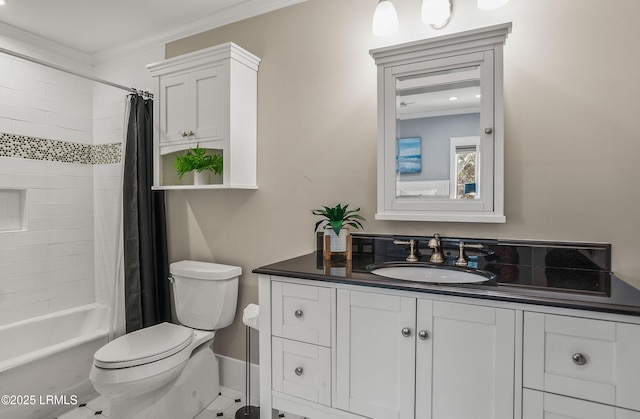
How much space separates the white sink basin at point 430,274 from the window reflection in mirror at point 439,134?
0.33m

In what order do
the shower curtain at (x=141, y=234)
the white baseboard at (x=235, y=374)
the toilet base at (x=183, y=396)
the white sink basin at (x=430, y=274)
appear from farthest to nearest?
1. the shower curtain at (x=141, y=234)
2. the white baseboard at (x=235, y=374)
3. the toilet base at (x=183, y=396)
4. the white sink basin at (x=430, y=274)

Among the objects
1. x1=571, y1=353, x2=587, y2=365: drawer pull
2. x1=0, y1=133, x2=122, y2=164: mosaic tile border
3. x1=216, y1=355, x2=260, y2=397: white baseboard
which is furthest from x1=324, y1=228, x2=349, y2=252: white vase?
x1=0, y1=133, x2=122, y2=164: mosaic tile border

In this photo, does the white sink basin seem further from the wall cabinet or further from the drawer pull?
the wall cabinet

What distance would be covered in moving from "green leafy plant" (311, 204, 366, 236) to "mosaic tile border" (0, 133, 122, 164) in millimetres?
1930

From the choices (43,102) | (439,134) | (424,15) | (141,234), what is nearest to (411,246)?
(439,134)

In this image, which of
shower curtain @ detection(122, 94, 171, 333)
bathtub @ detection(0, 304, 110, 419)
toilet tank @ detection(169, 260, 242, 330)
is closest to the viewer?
bathtub @ detection(0, 304, 110, 419)

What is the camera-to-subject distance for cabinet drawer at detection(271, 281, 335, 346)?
4.58 feet

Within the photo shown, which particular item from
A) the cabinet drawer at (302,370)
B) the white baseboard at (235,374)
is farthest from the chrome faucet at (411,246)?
the white baseboard at (235,374)

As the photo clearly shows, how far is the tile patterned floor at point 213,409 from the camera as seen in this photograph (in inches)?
81.4

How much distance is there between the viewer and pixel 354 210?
1911 millimetres

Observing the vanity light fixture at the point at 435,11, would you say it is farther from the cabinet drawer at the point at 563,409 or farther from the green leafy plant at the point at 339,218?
the cabinet drawer at the point at 563,409

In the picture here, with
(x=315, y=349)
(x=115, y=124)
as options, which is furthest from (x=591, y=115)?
(x=115, y=124)

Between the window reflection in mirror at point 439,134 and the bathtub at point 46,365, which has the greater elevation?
the window reflection in mirror at point 439,134

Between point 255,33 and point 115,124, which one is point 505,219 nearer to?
point 255,33
